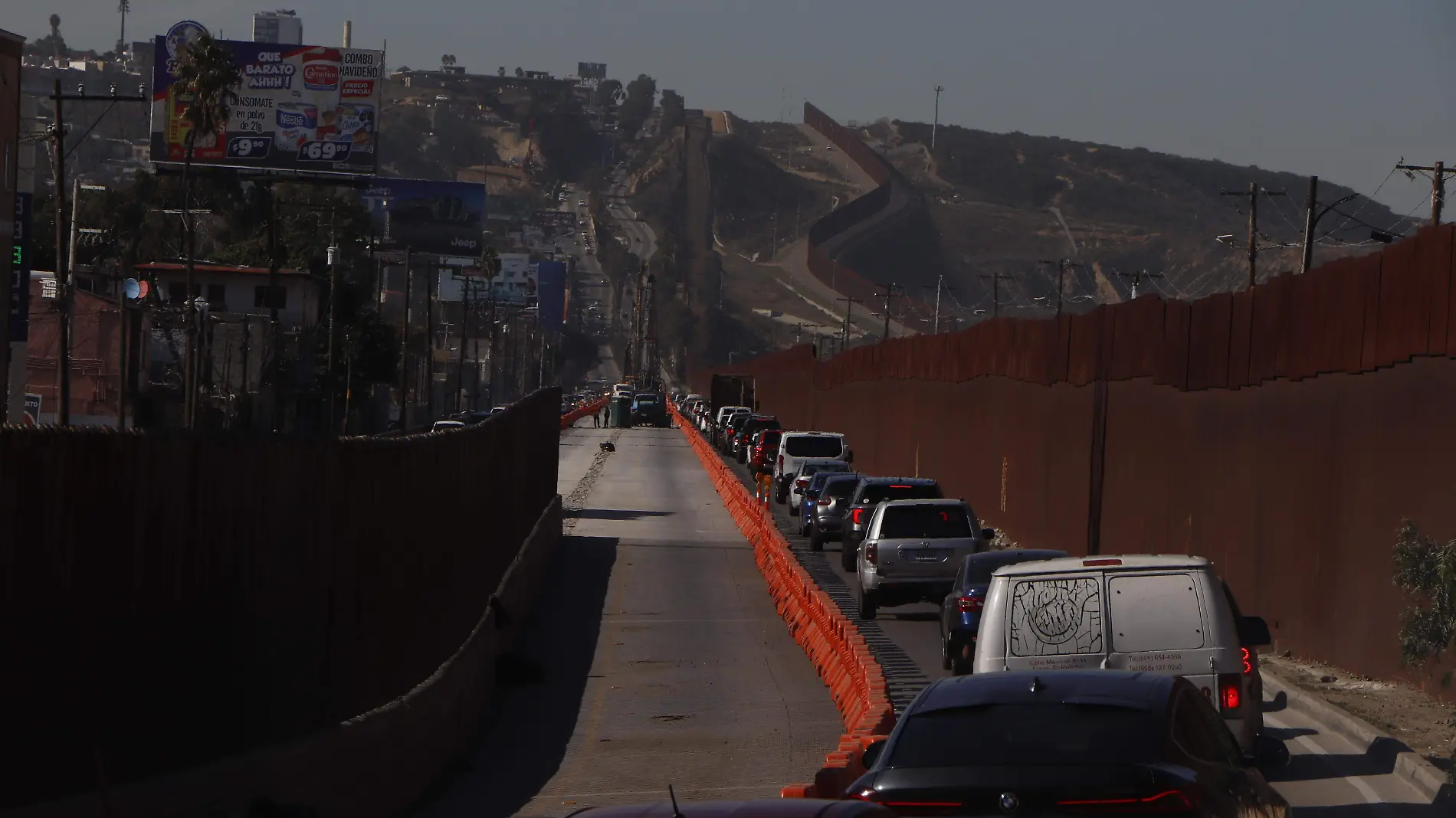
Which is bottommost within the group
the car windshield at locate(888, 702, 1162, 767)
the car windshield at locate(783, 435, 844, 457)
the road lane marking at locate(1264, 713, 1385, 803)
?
the road lane marking at locate(1264, 713, 1385, 803)

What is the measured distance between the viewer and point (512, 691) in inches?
884

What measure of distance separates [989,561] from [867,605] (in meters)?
6.40

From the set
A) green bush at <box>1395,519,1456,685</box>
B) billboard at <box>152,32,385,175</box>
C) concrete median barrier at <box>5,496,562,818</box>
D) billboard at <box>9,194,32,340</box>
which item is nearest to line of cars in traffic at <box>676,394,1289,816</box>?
green bush at <box>1395,519,1456,685</box>

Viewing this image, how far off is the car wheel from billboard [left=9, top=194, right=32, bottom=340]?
3683cm

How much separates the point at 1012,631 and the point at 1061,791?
519cm

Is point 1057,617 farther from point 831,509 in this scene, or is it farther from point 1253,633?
point 831,509

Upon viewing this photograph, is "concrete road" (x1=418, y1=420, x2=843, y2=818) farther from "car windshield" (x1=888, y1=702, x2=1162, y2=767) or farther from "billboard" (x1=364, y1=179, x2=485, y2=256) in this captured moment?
"billboard" (x1=364, y1=179, x2=485, y2=256)

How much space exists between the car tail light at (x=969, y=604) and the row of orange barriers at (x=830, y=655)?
1156 millimetres

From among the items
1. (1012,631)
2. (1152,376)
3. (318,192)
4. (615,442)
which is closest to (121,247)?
(318,192)

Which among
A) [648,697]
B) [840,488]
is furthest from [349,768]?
[840,488]

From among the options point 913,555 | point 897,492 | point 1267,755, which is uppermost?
point 1267,755

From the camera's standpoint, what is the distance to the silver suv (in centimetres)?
2642

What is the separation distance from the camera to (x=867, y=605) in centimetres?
2692

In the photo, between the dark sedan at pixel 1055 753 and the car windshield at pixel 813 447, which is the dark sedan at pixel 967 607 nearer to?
the dark sedan at pixel 1055 753
